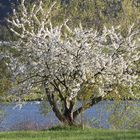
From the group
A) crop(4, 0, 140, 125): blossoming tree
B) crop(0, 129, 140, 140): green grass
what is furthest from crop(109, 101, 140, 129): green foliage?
crop(0, 129, 140, 140): green grass

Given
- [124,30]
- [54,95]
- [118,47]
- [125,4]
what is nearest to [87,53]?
[118,47]

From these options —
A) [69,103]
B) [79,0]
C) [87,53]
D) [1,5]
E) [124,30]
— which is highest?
[1,5]

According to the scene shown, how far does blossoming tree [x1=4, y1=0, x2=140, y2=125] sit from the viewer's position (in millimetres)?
20859

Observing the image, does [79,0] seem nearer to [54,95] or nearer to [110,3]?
[110,3]

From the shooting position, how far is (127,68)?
22734 mm

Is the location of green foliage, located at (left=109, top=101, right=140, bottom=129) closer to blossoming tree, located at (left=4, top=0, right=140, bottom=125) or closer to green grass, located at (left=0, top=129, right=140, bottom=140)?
blossoming tree, located at (left=4, top=0, right=140, bottom=125)

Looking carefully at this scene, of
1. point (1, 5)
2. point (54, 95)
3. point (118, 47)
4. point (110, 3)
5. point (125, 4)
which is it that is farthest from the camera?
point (1, 5)

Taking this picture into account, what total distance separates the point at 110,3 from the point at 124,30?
5.27 metres

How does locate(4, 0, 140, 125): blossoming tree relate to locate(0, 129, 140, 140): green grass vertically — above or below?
above

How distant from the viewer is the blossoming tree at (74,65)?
20859 mm

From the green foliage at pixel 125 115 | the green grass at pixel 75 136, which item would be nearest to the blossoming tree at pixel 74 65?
the green grass at pixel 75 136

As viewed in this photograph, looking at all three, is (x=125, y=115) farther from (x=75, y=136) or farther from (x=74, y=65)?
(x=75, y=136)

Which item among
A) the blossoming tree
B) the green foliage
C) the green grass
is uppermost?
the blossoming tree

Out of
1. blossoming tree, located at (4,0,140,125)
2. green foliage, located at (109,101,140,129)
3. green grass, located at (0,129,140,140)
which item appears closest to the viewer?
green grass, located at (0,129,140,140)
